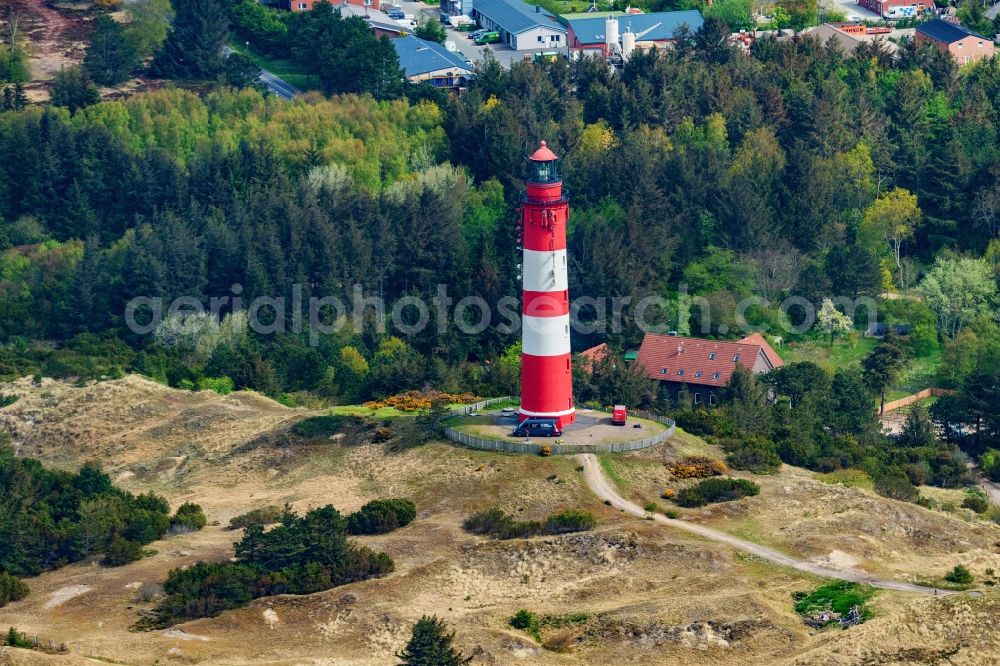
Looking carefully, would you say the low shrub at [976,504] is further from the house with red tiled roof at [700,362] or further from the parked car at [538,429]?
the house with red tiled roof at [700,362]

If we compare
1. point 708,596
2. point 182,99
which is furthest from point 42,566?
point 182,99

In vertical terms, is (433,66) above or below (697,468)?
above

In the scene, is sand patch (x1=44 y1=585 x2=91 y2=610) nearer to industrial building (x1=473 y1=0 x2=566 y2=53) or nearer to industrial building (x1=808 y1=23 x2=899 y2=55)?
industrial building (x1=473 y1=0 x2=566 y2=53)

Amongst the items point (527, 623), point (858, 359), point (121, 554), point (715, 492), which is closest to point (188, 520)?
point (121, 554)

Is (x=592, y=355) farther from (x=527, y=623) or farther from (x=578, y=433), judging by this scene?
(x=527, y=623)

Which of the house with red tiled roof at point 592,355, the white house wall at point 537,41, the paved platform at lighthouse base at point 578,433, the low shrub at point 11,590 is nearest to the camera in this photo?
the low shrub at point 11,590

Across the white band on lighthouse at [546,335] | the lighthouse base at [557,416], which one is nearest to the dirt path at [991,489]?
the lighthouse base at [557,416]

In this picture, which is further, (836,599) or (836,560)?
(836,560)
